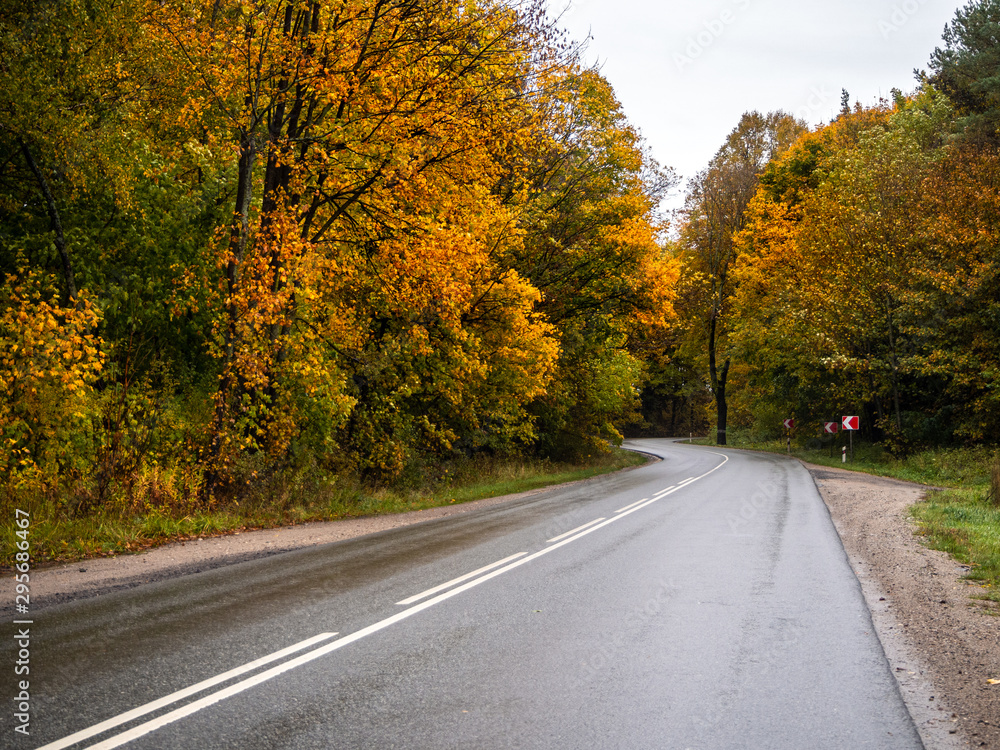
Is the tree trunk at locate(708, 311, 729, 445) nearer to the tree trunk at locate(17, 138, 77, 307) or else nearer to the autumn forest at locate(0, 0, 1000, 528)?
the autumn forest at locate(0, 0, 1000, 528)

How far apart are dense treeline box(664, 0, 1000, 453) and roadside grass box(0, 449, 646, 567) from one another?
1343 cm

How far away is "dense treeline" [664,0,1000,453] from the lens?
27.8 meters

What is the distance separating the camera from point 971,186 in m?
27.6

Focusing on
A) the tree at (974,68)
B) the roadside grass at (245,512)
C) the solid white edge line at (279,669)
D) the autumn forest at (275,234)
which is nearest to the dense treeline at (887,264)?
the tree at (974,68)

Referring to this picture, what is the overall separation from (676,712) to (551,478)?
1985 centimetres

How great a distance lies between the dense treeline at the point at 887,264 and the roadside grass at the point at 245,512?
44.1 ft

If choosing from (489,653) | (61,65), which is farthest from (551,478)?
(489,653)

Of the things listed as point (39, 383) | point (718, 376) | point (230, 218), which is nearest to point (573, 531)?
point (39, 383)

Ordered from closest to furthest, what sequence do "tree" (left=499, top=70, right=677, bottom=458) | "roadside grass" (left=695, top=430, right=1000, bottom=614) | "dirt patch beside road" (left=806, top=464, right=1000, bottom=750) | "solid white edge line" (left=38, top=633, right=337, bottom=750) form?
1. "solid white edge line" (left=38, top=633, right=337, bottom=750)
2. "dirt patch beside road" (left=806, top=464, right=1000, bottom=750)
3. "roadside grass" (left=695, top=430, right=1000, bottom=614)
4. "tree" (left=499, top=70, right=677, bottom=458)

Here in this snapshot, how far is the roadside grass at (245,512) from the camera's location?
862cm

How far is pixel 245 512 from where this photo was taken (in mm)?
12141

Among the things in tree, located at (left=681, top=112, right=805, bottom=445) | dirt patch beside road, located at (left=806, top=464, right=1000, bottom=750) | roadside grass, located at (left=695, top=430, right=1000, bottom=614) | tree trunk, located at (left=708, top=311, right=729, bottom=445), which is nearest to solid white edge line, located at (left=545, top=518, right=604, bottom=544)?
dirt patch beside road, located at (left=806, top=464, right=1000, bottom=750)

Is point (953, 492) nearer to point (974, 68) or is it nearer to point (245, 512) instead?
point (245, 512)

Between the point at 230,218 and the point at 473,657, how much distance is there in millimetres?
11440
